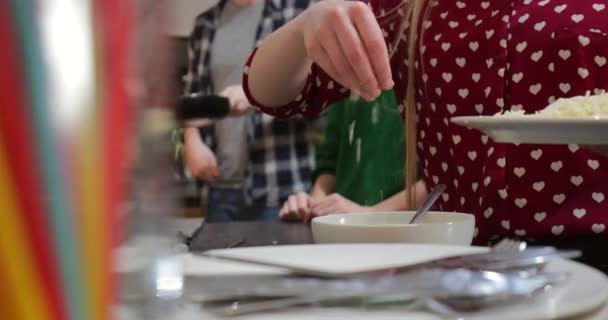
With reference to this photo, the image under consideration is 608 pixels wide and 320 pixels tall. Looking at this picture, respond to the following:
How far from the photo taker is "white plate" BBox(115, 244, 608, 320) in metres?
0.24

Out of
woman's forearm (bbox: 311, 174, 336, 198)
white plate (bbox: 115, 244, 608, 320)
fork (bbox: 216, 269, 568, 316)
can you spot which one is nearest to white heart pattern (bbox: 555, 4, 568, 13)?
white plate (bbox: 115, 244, 608, 320)

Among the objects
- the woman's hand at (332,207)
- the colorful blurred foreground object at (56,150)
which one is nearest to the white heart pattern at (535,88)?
the woman's hand at (332,207)

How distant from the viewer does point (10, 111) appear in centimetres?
14

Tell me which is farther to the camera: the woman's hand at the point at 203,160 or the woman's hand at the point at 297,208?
the woman's hand at the point at 203,160

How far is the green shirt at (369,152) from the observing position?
1.88 meters

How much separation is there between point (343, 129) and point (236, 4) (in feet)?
1.92

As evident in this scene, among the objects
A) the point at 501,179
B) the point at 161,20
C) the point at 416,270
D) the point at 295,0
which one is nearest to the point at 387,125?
the point at 295,0

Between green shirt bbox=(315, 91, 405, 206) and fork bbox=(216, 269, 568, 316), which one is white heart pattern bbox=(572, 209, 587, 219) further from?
green shirt bbox=(315, 91, 405, 206)

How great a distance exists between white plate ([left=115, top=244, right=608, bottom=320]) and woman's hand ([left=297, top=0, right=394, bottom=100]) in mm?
281

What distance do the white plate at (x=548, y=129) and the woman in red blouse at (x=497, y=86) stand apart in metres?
0.20

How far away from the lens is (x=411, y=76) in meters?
1.04

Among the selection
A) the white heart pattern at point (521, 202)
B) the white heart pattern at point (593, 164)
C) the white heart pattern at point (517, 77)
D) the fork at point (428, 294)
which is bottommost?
the white heart pattern at point (521, 202)

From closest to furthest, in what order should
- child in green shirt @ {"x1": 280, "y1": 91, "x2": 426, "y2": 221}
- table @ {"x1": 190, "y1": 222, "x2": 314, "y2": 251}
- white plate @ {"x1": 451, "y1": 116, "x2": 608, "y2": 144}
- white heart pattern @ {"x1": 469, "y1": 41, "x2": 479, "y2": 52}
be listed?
white plate @ {"x1": 451, "y1": 116, "x2": 608, "y2": 144} → table @ {"x1": 190, "y1": 222, "x2": 314, "y2": 251} → white heart pattern @ {"x1": 469, "y1": 41, "x2": 479, "y2": 52} → child in green shirt @ {"x1": 280, "y1": 91, "x2": 426, "y2": 221}

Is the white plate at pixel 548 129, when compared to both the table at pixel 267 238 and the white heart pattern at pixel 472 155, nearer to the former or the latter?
the table at pixel 267 238
